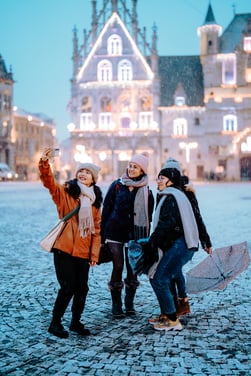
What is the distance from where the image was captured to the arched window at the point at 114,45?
166 ft

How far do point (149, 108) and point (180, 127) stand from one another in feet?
12.4

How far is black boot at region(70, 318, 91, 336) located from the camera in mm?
5020

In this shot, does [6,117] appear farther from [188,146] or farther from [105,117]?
[188,146]

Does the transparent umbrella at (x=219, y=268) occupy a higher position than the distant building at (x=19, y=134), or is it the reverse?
the distant building at (x=19, y=134)

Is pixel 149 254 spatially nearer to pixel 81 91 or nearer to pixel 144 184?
pixel 144 184

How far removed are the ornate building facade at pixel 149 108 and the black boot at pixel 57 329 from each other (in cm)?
4581

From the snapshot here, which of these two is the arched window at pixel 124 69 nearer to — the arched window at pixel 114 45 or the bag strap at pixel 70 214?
the arched window at pixel 114 45

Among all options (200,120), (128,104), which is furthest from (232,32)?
(128,104)

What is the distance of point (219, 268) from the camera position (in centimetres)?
592

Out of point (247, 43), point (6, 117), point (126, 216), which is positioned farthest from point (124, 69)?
point (126, 216)

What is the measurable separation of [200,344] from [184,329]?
1.64 feet

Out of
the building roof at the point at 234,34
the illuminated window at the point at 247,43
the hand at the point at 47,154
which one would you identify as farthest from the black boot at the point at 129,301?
the building roof at the point at 234,34

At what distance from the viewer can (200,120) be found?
172 ft

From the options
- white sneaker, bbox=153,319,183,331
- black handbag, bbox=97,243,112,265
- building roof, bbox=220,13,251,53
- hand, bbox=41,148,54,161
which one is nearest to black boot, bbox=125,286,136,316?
black handbag, bbox=97,243,112,265
